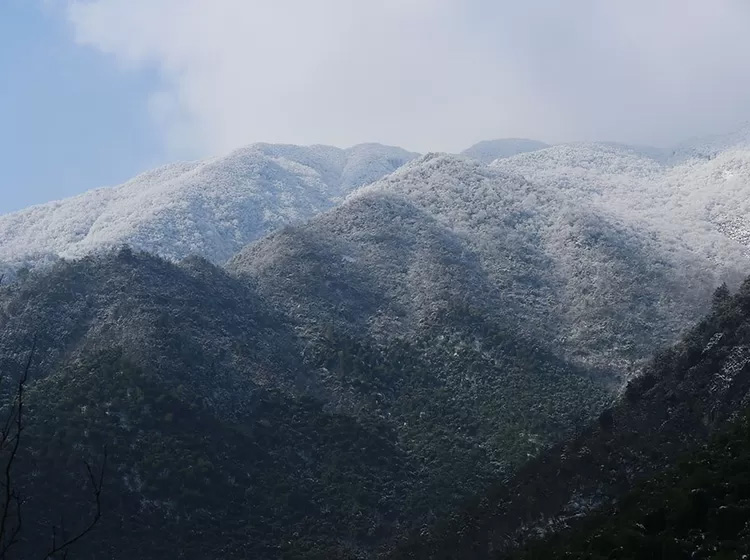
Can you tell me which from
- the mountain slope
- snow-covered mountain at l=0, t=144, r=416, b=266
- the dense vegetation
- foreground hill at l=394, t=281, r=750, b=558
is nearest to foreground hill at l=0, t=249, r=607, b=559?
the mountain slope

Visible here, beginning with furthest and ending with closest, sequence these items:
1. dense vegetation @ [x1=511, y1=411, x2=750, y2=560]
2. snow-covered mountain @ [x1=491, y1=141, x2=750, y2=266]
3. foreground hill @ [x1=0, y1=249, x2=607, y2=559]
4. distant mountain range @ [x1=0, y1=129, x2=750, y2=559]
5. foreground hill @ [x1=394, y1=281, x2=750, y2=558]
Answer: snow-covered mountain @ [x1=491, y1=141, x2=750, y2=266]
foreground hill @ [x1=0, y1=249, x2=607, y2=559]
distant mountain range @ [x1=0, y1=129, x2=750, y2=559]
foreground hill @ [x1=394, y1=281, x2=750, y2=558]
dense vegetation @ [x1=511, y1=411, x2=750, y2=560]

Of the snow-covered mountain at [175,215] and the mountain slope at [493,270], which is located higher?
the snow-covered mountain at [175,215]

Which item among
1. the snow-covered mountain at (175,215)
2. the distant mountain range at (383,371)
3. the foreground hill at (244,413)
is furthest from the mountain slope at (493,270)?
the snow-covered mountain at (175,215)

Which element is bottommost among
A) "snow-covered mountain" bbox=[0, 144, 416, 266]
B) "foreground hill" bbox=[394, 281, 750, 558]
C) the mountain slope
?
"foreground hill" bbox=[394, 281, 750, 558]

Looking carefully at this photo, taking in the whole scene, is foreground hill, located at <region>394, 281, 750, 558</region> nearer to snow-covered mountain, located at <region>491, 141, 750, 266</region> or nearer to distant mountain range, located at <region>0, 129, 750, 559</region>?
distant mountain range, located at <region>0, 129, 750, 559</region>


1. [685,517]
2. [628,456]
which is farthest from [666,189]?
[685,517]

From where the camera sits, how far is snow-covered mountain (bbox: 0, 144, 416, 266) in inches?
5802

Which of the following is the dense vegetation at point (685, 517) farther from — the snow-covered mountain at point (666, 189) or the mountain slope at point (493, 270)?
the snow-covered mountain at point (666, 189)

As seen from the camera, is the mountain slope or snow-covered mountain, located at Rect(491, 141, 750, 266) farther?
snow-covered mountain, located at Rect(491, 141, 750, 266)

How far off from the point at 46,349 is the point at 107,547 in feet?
87.7

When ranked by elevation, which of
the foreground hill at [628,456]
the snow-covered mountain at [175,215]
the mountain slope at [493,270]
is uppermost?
the snow-covered mountain at [175,215]

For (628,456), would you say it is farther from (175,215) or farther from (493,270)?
(175,215)

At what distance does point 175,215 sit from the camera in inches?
6181

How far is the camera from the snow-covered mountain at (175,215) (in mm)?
147375
